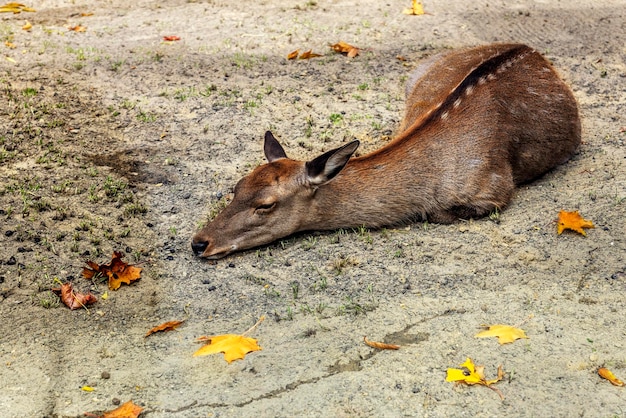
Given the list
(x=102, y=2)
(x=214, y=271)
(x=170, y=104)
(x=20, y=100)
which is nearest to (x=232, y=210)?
(x=214, y=271)

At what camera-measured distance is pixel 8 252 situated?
5.65 meters

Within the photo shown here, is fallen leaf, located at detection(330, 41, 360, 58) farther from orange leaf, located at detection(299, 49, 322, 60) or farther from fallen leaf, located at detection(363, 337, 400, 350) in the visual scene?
fallen leaf, located at detection(363, 337, 400, 350)

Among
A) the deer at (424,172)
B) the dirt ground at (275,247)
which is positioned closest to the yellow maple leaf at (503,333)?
the dirt ground at (275,247)

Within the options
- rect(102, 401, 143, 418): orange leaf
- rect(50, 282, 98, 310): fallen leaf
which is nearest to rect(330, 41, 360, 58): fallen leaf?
rect(50, 282, 98, 310): fallen leaf

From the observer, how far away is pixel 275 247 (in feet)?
19.8

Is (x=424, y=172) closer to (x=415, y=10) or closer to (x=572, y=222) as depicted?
(x=572, y=222)

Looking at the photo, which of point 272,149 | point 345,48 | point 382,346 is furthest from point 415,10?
point 382,346

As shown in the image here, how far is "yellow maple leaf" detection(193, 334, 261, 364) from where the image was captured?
4598 mm

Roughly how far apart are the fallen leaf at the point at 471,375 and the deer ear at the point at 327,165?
79.3 inches

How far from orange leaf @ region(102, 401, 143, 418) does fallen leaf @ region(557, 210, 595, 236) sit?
3.15 m

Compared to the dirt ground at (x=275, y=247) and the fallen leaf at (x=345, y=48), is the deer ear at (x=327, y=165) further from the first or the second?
the fallen leaf at (x=345, y=48)

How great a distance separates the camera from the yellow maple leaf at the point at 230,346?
4.60 meters

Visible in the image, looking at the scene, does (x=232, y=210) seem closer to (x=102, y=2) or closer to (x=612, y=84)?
(x=612, y=84)

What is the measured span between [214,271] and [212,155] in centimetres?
183
